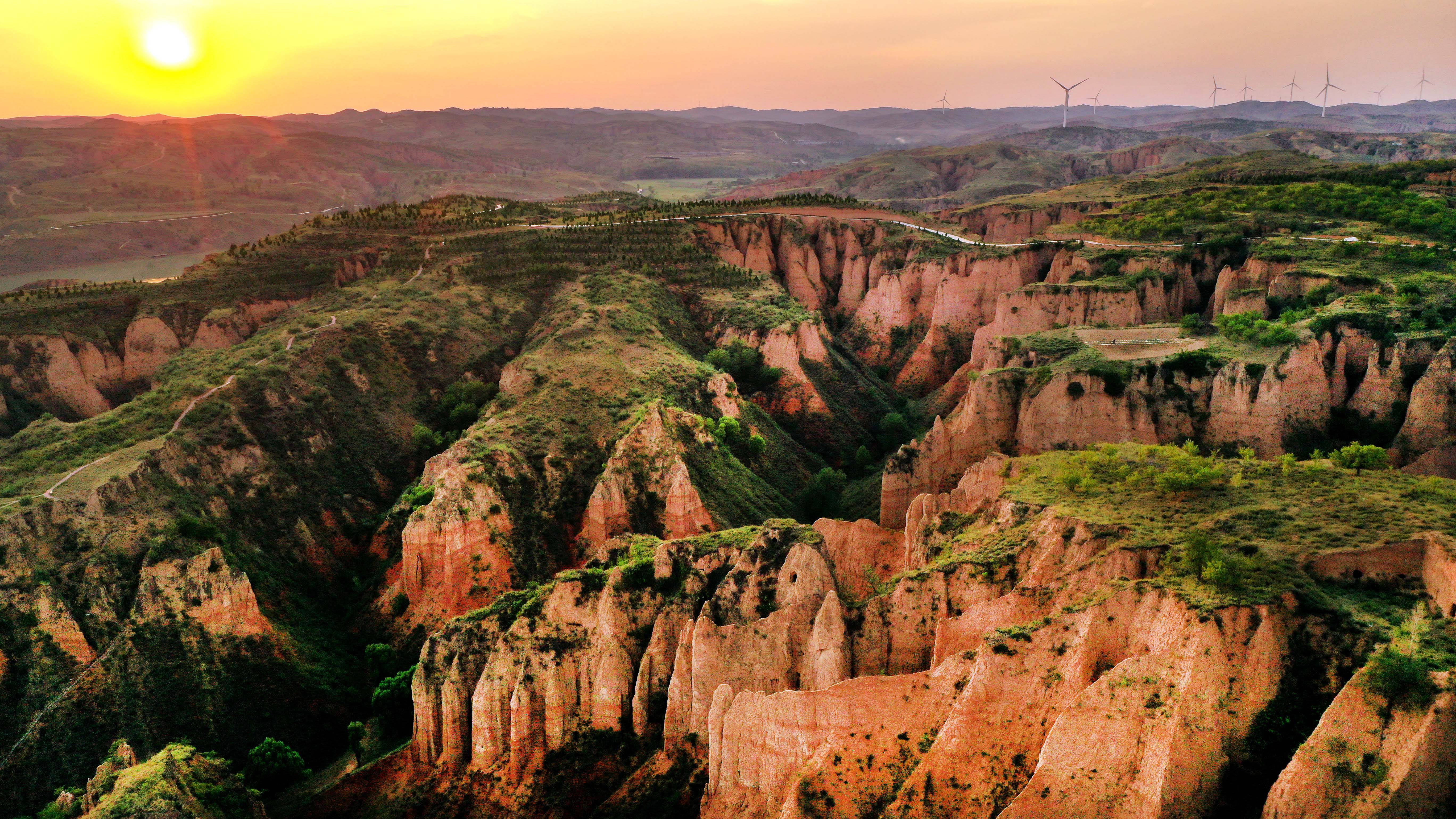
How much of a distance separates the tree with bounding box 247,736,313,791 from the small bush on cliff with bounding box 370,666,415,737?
12.9 ft

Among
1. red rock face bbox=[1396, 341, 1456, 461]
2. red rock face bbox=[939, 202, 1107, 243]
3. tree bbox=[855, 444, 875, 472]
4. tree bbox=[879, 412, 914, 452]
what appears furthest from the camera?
red rock face bbox=[939, 202, 1107, 243]

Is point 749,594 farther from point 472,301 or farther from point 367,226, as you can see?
point 367,226

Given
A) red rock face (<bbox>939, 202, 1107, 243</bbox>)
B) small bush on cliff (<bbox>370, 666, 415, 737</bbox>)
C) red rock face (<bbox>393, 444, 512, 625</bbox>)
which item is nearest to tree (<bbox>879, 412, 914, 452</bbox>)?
red rock face (<bbox>393, 444, 512, 625</bbox>)

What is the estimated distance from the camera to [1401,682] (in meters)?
22.1

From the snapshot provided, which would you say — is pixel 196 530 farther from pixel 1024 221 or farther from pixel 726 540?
pixel 1024 221

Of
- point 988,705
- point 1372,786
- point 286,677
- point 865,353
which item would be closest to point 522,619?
point 286,677

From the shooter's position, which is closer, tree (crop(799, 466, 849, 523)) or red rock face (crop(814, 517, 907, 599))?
red rock face (crop(814, 517, 907, 599))

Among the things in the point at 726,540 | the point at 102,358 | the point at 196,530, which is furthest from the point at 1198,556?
the point at 102,358

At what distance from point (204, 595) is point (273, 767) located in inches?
410

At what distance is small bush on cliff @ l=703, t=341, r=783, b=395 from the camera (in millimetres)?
81312

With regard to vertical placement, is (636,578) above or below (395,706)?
above

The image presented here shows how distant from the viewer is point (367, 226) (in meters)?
104

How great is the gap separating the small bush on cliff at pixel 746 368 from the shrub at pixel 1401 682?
61.0 meters

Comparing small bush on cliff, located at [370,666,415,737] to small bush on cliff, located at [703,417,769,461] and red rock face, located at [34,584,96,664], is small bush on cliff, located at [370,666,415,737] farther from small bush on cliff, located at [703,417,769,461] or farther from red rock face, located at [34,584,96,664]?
small bush on cliff, located at [703,417,769,461]
